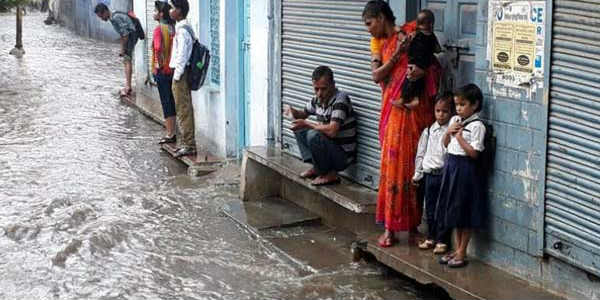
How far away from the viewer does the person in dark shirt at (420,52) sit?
6.59m

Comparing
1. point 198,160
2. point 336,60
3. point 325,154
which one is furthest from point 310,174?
point 198,160

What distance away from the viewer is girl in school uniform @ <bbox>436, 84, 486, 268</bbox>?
618 cm

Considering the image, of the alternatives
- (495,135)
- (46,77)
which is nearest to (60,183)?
(495,135)

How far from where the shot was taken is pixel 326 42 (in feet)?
27.9

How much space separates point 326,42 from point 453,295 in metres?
3.22

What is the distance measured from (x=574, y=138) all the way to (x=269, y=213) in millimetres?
3874

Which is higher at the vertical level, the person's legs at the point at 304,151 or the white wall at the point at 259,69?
the white wall at the point at 259,69

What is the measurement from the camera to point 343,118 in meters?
7.82

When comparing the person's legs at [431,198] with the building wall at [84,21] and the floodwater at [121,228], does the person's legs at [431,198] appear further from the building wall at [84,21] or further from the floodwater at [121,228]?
the building wall at [84,21]

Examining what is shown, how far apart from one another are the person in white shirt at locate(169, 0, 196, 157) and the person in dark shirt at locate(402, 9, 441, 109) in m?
4.83

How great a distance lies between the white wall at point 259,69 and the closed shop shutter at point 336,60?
0.45m

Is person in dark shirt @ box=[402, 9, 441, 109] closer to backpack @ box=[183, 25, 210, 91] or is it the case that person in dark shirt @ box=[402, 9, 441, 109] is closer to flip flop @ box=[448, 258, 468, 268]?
flip flop @ box=[448, 258, 468, 268]

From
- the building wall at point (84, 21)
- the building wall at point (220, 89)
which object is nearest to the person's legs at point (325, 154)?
the building wall at point (220, 89)

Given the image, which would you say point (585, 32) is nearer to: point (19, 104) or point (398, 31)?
point (398, 31)
